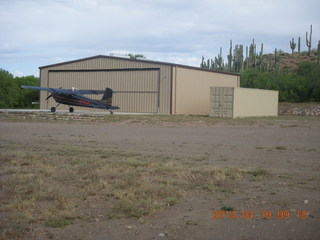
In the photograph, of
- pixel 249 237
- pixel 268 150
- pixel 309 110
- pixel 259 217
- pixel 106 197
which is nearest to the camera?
pixel 249 237

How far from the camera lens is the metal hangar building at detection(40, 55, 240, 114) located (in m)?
37.5

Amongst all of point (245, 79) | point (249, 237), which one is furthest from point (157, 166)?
point (245, 79)

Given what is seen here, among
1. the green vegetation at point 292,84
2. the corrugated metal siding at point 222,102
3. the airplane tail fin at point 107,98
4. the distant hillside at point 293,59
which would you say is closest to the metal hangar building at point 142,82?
the airplane tail fin at point 107,98

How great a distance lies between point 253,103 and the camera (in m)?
37.0

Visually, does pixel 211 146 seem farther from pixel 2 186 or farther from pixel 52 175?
pixel 2 186

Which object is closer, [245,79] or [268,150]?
[268,150]

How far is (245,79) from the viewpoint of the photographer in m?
58.5

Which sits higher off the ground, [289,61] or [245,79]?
[289,61]

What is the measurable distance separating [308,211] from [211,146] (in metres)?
9.10

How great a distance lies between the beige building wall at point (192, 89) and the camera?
37.5 meters

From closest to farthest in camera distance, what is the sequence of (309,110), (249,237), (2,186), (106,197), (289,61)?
1. (249,237)
2. (106,197)
3. (2,186)
4. (309,110)
5. (289,61)

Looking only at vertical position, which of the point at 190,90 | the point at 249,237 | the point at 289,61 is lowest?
the point at 249,237

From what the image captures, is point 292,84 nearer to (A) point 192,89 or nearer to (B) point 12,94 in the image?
(A) point 192,89

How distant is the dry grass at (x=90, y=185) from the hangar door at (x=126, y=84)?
2569 cm
